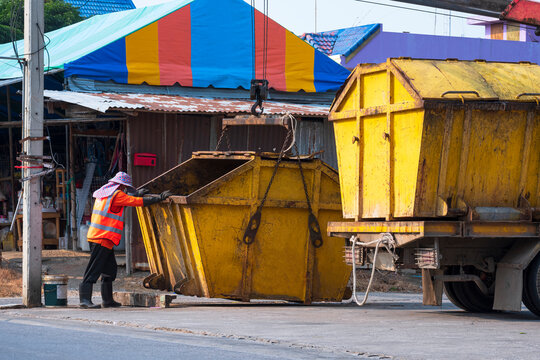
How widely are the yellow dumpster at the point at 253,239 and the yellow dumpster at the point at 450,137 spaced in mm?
1587

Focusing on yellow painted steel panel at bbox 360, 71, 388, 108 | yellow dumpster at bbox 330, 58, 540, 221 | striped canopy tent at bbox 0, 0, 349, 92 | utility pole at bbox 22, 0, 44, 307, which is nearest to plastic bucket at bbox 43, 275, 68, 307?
utility pole at bbox 22, 0, 44, 307

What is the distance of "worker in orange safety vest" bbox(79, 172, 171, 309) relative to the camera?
38.0 ft

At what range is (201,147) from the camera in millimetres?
16141

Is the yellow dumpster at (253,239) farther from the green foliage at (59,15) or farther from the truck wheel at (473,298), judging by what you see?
the green foliage at (59,15)

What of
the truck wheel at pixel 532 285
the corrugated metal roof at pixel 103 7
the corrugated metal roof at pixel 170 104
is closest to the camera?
the truck wheel at pixel 532 285

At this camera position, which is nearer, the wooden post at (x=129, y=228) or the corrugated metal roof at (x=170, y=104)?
the corrugated metal roof at (x=170, y=104)

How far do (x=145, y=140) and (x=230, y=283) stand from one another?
4760 mm

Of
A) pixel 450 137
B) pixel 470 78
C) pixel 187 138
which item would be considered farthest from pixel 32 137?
pixel 470 78

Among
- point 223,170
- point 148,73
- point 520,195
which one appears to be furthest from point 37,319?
point 148,73

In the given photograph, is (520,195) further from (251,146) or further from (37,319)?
(251,146)

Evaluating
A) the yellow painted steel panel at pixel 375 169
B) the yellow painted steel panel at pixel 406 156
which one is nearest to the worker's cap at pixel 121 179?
the yellow painted steel panel at pixel 375 169

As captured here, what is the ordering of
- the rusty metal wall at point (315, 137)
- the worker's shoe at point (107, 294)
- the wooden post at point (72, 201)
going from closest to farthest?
the worker's shoe at point (107, 294), the rusty metal wall at point (315, 137), the wooden post at point (72, 201)

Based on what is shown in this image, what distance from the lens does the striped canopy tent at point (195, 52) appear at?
16625mm

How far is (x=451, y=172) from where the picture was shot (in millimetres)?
9531
